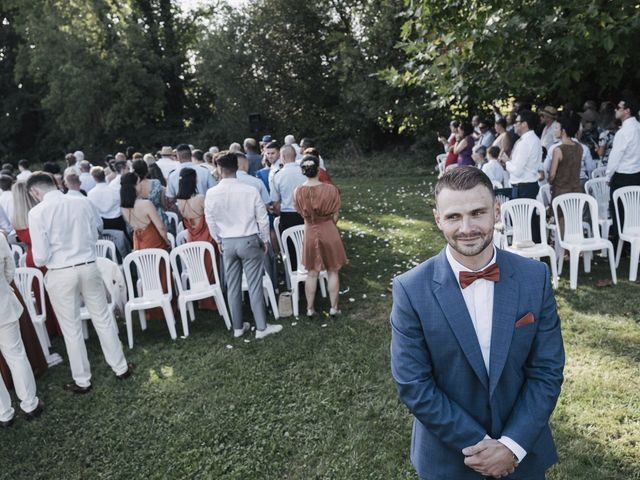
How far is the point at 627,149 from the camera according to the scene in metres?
6.49

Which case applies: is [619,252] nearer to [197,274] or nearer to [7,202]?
[197,274]

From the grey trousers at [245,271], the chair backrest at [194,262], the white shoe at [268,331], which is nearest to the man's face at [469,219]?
the grey trousers at [245,271]

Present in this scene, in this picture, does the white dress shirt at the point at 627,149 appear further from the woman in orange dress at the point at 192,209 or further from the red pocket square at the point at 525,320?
the red pocket square at the point at 525,320

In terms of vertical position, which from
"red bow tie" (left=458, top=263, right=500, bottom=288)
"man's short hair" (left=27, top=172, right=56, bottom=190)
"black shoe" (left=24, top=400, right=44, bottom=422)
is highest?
"man's short hair" (left=27, top=172, right=56, bottom=190)

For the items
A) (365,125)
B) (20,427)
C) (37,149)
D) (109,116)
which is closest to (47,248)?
(20,427)

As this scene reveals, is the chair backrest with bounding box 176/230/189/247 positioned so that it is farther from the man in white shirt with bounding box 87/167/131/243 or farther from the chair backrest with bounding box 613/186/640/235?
the chair backrest with bounding box 613/186/640/235

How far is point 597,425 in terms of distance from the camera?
361 centimetres

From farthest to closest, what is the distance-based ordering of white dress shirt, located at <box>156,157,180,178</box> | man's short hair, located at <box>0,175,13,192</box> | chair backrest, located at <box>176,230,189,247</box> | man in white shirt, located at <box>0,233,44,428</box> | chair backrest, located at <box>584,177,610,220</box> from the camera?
white dress shirt, located at <box>156,157,180,178</box> < man's short hair, located at <box>0,175,13,192</box> < chair backrest, located at <box>584,177,610,220</box> < chair backrest, located at <box>176,230,189,247</box> < man in white shirt, located at <box>0,233,44,428</box>

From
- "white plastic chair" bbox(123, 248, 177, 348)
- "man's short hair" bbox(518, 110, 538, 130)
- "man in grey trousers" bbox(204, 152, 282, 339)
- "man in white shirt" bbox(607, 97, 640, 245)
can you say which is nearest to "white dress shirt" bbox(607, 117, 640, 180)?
"man in white shirt" bbox(607, 97, 640, 245)

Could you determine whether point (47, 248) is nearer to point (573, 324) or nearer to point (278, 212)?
point (278, 212)

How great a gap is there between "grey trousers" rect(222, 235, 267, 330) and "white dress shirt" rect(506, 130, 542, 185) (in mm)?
3531

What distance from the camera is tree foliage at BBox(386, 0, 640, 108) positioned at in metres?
6.95

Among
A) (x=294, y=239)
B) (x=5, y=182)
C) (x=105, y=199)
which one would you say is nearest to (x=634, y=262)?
(x=294, y=239)

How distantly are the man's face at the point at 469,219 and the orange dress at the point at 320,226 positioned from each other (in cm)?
373
